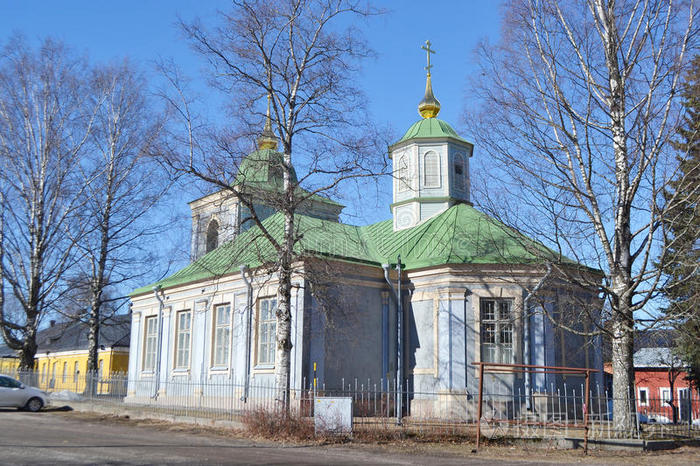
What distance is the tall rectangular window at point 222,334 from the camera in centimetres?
2327

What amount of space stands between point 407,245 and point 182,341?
947cm

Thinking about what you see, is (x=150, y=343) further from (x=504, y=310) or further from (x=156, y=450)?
(x=156, y=450)

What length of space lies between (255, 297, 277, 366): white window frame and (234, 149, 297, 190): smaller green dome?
18.3ft

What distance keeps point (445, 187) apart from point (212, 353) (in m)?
10.8

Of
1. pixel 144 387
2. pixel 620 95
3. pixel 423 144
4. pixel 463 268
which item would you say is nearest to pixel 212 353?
pixel 144 387

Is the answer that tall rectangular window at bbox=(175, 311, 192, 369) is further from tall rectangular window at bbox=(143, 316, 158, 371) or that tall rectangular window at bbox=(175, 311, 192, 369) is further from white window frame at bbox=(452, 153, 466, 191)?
white window frame at bbox=(452, 153, 466, 191)

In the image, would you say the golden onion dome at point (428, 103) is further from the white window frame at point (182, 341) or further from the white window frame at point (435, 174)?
the white window frame at point (182, 341)

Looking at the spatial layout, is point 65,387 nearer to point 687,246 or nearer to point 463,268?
point 463,268

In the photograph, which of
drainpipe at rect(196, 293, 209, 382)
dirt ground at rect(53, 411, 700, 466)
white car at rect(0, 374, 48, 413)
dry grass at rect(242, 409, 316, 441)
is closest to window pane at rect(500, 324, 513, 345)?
dirt ground at rect(53, 411, 700, 466)

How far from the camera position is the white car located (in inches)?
864

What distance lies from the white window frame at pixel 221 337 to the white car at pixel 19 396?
590 centimetres

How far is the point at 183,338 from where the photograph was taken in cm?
2567

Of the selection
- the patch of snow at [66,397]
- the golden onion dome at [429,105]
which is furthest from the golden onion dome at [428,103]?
the patch of snow at [66,397]

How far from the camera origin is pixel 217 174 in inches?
614
